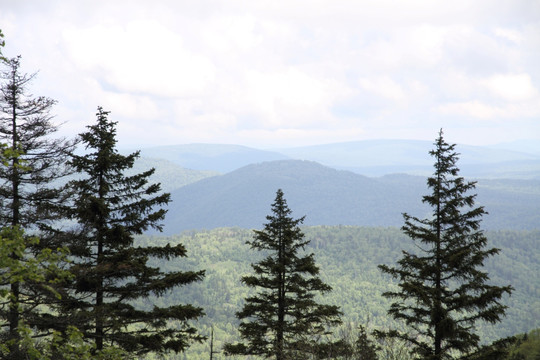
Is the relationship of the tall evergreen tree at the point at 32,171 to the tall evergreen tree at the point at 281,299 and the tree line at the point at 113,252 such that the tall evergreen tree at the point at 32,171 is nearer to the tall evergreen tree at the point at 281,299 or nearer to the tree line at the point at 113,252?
the tree line at the point at 113,252

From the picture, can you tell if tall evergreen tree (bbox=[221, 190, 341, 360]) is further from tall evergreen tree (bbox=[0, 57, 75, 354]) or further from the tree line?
tall evergreen tree (bbox=[0, 57, 75, 354])

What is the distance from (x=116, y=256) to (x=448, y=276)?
1081cm

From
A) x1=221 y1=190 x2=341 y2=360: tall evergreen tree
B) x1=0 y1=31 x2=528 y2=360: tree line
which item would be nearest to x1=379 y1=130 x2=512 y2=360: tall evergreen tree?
x1=0 y1=31 x2=528 y2=360: tree line

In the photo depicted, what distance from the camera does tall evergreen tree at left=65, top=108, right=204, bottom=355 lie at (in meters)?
12.4

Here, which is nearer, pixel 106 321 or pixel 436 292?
pixel 106 321

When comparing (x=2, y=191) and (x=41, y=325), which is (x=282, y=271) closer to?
(x=41, y=325)

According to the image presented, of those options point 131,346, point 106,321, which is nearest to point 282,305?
point 131,346

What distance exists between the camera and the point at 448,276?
15164mm

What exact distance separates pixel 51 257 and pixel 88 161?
666cm

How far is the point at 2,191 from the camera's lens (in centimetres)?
1232

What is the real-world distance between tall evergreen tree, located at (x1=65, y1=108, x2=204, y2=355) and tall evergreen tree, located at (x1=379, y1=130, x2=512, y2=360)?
7.17 meters

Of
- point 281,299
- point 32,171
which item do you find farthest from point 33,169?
point 281,299

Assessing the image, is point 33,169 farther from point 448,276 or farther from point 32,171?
point 448,276

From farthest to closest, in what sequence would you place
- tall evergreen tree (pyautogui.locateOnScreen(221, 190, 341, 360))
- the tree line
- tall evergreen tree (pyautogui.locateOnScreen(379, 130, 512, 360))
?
tall evergreen tree (pyautogui.locateOnScreen(221, 190, 341, 360)), tall evergreen tree (pyautogui.locateOnScreen(379, 130, 512, 360)), the tree line
